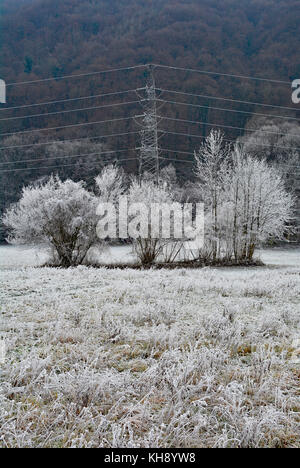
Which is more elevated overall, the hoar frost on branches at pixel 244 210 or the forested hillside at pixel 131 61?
the forested hillside at pixel 131 61

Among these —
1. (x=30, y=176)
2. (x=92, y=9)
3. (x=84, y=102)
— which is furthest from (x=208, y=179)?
(x=92, y=9)

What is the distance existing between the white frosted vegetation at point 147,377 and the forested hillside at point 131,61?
39.5 meters

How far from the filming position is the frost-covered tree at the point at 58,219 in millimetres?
14641

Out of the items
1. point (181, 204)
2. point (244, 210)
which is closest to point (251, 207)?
point (244, 210)

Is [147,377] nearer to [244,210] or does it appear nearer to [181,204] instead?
[181,204]

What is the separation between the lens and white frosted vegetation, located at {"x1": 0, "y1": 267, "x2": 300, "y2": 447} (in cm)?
191

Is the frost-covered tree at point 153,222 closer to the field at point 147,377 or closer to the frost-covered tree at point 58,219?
the frost-covered tree at point 58,219

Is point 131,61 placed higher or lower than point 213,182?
higher

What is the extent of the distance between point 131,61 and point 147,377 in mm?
82583

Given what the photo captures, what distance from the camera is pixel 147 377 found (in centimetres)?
253

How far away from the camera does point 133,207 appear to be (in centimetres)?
1598

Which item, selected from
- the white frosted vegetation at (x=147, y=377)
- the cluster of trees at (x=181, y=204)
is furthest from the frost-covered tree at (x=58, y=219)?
the white frosted vegetation at (x=147, y=377)

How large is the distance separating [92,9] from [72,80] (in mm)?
46505

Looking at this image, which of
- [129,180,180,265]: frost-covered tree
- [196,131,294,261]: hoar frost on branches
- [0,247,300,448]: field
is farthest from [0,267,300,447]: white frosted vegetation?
[196,131,294,261]: hoar frost on branches
